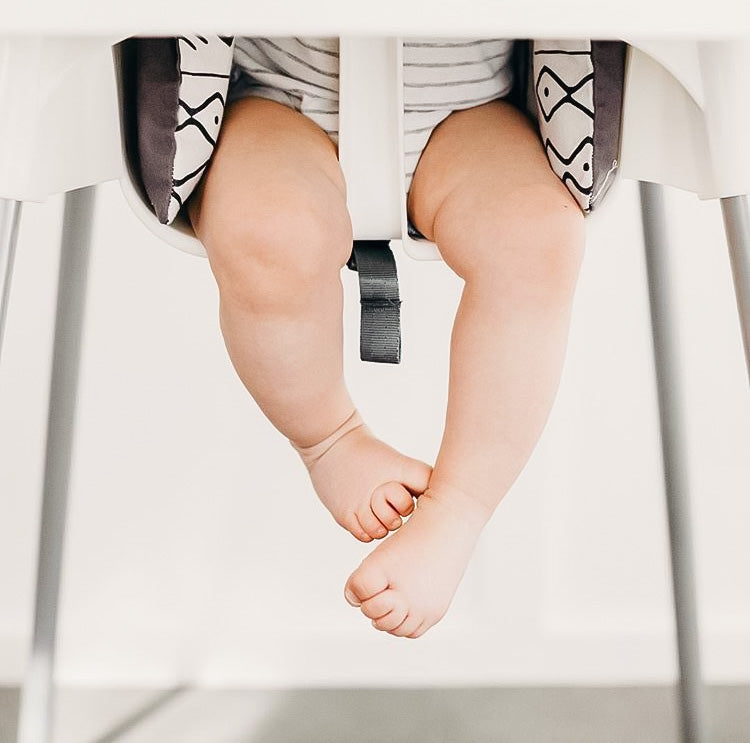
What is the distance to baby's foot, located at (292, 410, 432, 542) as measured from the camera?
19.5 inches

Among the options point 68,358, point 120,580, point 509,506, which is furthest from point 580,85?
point 120,580

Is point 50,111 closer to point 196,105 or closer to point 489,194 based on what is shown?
point 196,105

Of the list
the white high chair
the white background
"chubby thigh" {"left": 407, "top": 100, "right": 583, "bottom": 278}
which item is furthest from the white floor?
"chubby thigh" {"left": 407, "top": 100, "right": 583, "bottom": 278}

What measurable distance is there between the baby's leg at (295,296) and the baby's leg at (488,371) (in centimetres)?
3

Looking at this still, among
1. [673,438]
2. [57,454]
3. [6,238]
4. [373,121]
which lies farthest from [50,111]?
[673,438]

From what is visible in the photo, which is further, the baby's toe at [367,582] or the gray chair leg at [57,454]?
the gray chair leg at [57,454]

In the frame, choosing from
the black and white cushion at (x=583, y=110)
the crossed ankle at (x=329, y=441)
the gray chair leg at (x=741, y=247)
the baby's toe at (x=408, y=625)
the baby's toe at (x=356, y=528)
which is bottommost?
the baby's toe at (x=408, y=625)

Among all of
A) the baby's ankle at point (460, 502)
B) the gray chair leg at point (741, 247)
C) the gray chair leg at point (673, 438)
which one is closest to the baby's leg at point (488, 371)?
the baby's ankle at point (460, 502)

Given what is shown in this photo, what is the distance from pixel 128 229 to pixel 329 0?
2.33 feet

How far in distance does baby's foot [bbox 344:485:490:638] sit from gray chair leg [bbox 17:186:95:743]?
0.33 m

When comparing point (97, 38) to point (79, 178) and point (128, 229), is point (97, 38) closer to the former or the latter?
point (79, 178)

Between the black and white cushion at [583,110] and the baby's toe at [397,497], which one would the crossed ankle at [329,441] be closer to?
the baby's toe at [397,497]

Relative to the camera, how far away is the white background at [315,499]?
96 centimetres

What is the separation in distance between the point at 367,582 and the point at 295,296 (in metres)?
0.15
